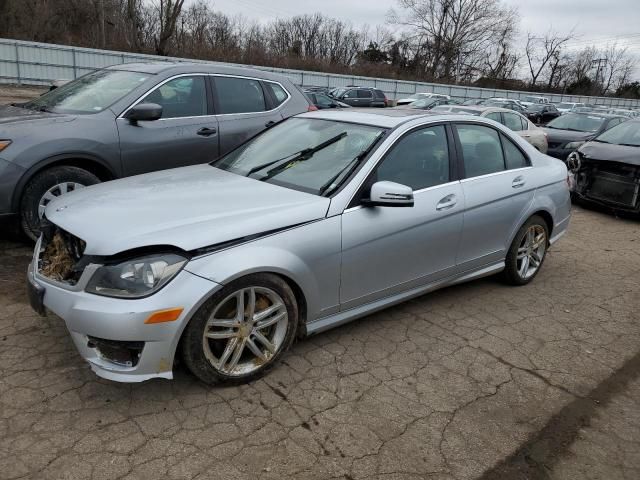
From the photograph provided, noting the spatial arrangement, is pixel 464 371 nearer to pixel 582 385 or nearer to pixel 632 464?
pixel 582 385

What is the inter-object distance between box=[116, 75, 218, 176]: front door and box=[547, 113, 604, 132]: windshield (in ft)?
34.8

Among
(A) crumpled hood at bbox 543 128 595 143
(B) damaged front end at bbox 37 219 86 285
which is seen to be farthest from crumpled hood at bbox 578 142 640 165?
(B) damaged front end at bbox 37 219 86 285

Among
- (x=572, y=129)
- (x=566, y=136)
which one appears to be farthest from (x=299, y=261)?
(x=572, y=129)

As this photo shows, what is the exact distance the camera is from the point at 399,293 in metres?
3.78

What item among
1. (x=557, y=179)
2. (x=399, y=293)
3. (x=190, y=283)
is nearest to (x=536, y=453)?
(x=399, y=293)

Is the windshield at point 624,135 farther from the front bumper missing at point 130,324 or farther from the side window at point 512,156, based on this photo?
the front bumper missing at point 130,324

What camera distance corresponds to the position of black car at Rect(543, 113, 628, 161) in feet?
39.9

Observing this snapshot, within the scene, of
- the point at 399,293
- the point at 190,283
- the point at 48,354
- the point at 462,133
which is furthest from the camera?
the point at 462,133

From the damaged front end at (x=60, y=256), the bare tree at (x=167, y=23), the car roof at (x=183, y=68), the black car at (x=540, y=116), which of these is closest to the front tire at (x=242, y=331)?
the damaged front end at (x=60, y=256)

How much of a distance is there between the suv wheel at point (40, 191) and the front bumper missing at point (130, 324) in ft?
7.16

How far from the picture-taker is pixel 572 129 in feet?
42.7

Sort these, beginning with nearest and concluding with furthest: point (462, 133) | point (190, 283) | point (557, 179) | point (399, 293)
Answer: point (190, 283) → point (399, 293) → point (462, 133) → point (557, 179)

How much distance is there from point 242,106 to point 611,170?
574cm

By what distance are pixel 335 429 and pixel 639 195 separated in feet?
22.8
